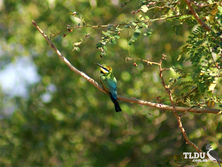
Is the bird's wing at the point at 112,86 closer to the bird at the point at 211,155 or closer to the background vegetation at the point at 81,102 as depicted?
the background vegetation at the point at 81,102

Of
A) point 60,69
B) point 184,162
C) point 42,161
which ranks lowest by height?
point 42,161

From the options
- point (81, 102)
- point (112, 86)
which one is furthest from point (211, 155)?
point (81, 102)

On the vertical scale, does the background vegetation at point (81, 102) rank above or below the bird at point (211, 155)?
below

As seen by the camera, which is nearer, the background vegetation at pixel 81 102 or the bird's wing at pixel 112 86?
the bird's wing at pixel 112 86

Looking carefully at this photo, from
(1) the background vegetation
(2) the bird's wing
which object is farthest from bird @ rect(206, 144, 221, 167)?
(1) the background vegetation

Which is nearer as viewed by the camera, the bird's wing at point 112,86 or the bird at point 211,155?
the bird at point 211,155

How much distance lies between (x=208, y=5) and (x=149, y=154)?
3.29 meters

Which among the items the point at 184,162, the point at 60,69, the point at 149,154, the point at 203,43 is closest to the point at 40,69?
the point at 60,69

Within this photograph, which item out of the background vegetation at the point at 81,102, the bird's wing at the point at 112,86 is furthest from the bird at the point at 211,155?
the background vegetation at the point at 81,102

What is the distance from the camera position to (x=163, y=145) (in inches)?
192

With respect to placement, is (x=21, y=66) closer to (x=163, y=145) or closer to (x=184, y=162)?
(x=163, y=145)

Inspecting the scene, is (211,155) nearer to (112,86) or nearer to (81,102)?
(112,86)

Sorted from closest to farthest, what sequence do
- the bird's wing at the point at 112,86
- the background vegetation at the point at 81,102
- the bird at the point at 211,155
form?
the bird at the point at 211,155, the bird's wing at the point at 112,86, the background vegetation at the point at 81,102

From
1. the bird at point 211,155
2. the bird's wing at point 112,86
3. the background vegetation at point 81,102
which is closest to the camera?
the bird at point 211,155
